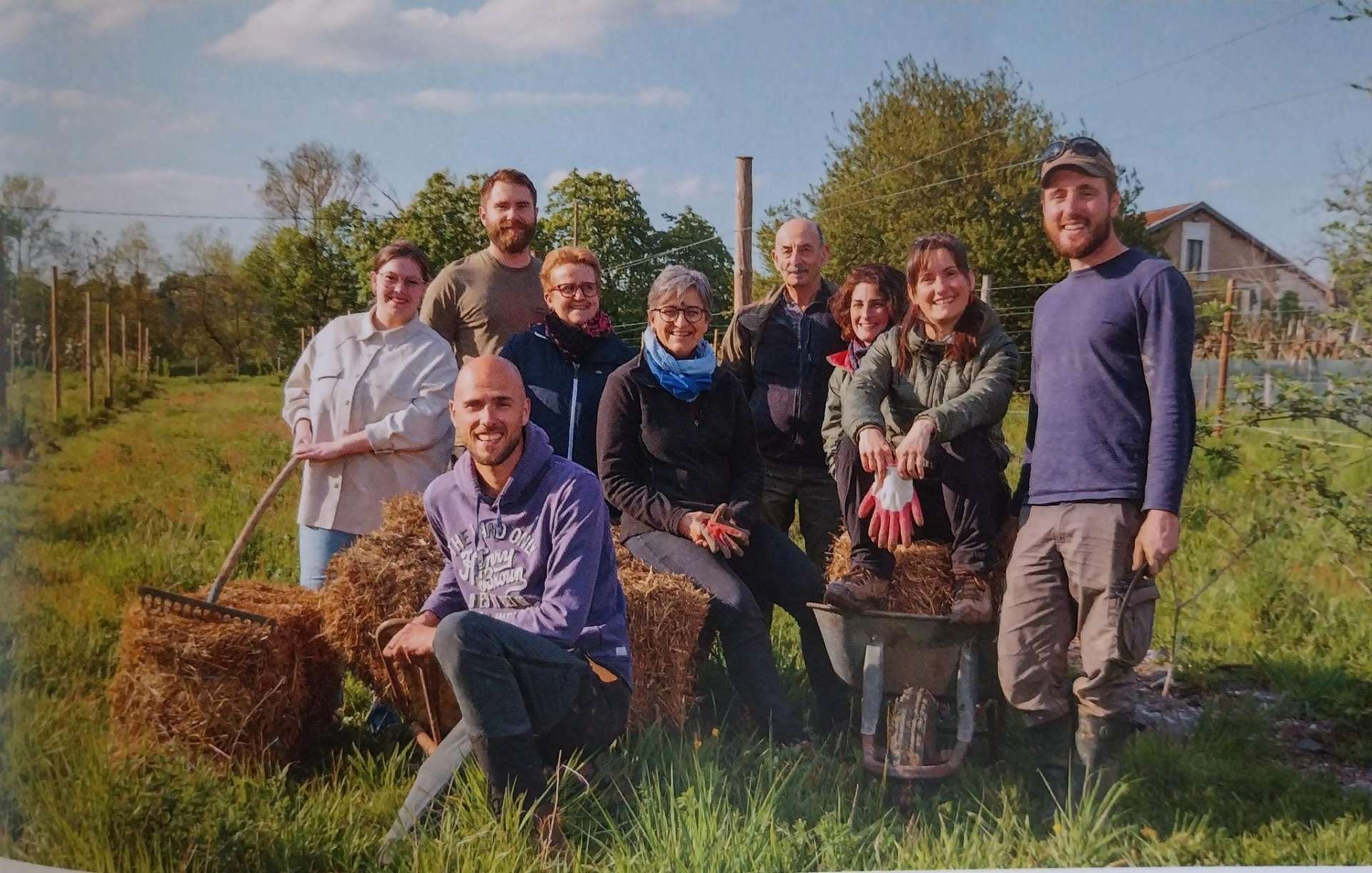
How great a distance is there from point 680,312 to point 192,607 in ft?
5.37

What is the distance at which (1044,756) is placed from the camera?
3.27 meters

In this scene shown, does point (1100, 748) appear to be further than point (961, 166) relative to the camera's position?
No

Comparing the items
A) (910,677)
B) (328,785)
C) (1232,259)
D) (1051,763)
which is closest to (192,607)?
(328,785)

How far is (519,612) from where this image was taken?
2.99 meters

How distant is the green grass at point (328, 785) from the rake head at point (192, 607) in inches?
3.0

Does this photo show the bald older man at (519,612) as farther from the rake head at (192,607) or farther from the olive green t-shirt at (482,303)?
the olive green t-shirt at (482,303)

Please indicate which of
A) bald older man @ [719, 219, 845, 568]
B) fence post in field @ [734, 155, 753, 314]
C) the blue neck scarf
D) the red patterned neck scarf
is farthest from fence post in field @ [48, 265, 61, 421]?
bald older man @ [719, 219, 845, 568]

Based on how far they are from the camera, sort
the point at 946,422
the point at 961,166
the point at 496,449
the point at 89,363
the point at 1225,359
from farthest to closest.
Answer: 1. the point at 1225,359
2. the point at 961,166
3. the point at 946,422
4. the point at 89,363
5. the point at 496,449

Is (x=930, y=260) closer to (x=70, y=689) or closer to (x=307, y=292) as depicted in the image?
(x=307, y=292)

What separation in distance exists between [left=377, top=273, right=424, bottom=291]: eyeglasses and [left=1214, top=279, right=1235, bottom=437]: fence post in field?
7.88 ft

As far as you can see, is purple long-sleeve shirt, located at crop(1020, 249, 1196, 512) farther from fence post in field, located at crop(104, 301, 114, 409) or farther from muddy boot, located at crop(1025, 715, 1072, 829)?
fence post in field, located at crop(104, 301, 114, 409)

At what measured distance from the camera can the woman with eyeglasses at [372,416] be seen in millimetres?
3482

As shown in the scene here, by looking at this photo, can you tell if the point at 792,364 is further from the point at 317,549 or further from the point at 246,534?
the point at 246,534

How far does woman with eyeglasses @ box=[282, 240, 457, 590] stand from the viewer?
348 cm
